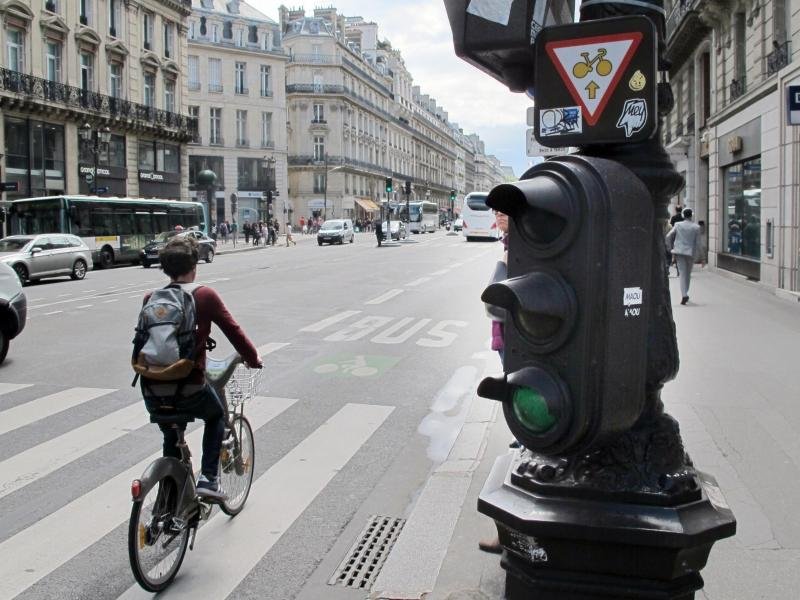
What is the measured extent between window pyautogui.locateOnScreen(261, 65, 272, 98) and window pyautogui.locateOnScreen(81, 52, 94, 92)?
98.6 feet

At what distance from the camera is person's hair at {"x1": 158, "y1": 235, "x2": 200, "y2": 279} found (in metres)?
4.07

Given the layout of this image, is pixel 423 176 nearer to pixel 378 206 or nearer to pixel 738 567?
pixel 378 206

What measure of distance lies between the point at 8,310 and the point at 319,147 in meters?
77.5

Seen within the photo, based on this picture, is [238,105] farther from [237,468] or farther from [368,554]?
[368,554]

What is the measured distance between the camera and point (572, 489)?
2.17 m

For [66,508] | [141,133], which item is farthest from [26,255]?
[141,133]

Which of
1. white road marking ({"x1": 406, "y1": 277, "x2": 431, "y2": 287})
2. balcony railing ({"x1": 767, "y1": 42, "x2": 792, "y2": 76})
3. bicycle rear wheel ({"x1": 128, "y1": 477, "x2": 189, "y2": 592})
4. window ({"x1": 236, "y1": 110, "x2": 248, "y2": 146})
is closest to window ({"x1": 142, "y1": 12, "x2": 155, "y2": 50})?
window ({"x1": 236, "y1": 110, "x2": 248, "y2": 146})

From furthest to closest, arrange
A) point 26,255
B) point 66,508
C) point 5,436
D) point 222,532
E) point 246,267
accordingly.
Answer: point 246,267
point 26,255
point 5,436
point 66,508
point 222,532

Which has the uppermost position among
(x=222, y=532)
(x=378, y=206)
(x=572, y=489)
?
(x=378, y=206)

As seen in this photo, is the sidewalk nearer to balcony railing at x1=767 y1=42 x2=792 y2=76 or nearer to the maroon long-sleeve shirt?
the maroon long-sleeve shirt

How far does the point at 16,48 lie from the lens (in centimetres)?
3591

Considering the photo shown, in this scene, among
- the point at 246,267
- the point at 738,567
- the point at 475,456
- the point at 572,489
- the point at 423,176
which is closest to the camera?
the point at 572,489

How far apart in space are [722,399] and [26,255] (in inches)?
844

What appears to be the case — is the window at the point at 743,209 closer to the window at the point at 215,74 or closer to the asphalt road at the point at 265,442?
the asphalt road at the point at 265,442
